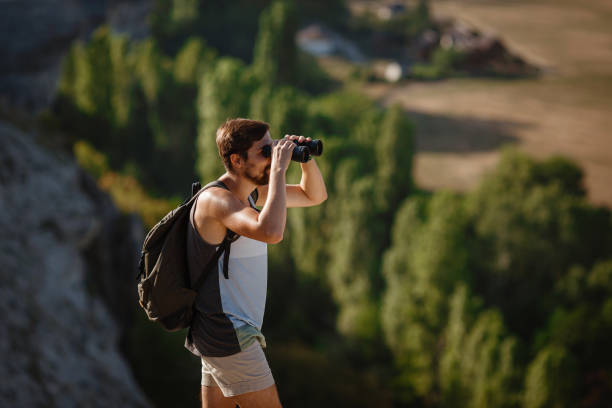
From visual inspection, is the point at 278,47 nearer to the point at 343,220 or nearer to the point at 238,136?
the point at 343,220

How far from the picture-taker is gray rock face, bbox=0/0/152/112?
2412 centimetres

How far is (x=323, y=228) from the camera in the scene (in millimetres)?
24281

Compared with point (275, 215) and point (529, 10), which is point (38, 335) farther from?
point (529, 10)

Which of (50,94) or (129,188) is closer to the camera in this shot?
(50,94)

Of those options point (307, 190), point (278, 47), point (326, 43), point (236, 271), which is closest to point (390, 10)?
point (326, 43)

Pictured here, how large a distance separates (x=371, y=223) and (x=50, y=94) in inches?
643

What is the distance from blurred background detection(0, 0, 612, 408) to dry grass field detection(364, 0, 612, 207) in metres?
0.18

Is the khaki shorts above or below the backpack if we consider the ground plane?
below

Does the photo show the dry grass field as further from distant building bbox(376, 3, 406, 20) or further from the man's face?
the man's face

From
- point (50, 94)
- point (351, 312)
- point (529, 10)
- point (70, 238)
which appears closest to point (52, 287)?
point (70, 238)

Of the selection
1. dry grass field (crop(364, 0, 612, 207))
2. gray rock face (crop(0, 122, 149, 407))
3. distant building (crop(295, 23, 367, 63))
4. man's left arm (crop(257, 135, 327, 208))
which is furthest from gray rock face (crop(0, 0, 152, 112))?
distant building (crop(295, 23, 367, 63))

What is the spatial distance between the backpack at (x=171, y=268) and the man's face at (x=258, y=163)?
0.20 meters

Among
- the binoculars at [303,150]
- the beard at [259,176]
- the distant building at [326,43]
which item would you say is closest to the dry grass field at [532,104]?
the distant building at [326,43]

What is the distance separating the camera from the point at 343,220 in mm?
23078
